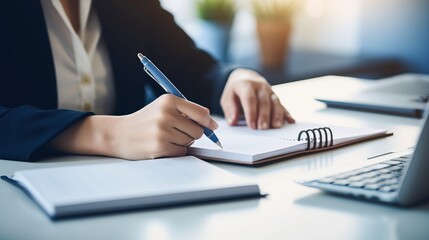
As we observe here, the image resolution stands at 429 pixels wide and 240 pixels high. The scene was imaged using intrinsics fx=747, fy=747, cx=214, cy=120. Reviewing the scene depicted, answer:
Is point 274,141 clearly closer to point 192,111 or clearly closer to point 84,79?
point 192,111

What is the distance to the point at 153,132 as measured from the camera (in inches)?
46.3

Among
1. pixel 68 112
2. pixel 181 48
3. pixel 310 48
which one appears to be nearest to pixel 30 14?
pixel 68 112

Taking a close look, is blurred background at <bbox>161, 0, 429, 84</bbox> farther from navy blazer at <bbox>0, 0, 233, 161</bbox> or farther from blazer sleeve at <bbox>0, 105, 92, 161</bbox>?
blazer sleeve at <bbox>0, 105, 92, 161</bbox>

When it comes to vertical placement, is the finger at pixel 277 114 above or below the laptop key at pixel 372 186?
above

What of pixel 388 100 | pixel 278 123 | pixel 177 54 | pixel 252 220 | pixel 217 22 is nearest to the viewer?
pixel 252 220

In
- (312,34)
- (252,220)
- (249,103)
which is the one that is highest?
(312,34)

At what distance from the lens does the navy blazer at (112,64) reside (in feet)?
4.07

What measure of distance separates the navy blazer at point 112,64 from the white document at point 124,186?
0.19m

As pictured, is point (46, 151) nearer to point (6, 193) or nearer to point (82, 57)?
point (6, 193)

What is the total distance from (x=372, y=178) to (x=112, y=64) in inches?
36.3

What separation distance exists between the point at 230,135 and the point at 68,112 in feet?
0.96

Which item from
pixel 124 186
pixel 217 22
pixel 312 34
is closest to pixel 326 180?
pixel 124 186

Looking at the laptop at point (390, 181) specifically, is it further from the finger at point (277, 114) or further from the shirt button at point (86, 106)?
the shirt button at point (86, 106)

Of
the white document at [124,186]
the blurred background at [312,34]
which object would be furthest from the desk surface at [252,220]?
the blurred background at [312,34]
